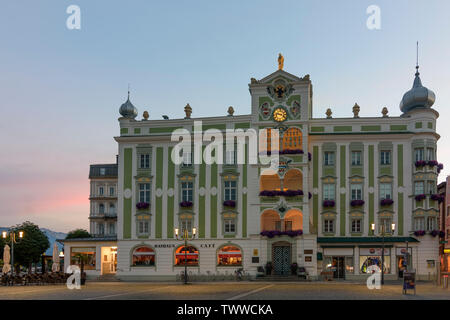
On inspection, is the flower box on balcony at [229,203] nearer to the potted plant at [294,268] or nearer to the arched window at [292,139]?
the arched window at [292,139]

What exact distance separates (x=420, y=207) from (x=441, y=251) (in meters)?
11.5

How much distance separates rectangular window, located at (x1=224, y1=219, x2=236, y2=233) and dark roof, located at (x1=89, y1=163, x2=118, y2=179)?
47.8 metres

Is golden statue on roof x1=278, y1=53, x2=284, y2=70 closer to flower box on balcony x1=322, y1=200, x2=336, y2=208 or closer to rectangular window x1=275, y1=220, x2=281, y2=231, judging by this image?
flower box on balcony x1=322, y1=200, x2=336, y2=208

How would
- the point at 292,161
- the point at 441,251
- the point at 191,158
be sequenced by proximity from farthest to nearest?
1. the point at 441,251
2. the point at 191,158
3. the point at 292,161

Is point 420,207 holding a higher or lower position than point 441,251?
higher

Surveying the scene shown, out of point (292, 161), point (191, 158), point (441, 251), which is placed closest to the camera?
point (292, 161)

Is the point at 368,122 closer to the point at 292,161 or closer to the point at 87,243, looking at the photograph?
the point at 292,161

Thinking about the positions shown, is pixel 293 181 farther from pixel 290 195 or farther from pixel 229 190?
pixel 229 190

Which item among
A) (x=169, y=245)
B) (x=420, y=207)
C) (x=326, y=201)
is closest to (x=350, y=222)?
(x=326, y=201)

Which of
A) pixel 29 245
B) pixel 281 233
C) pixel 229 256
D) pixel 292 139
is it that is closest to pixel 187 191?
pixel 229 256

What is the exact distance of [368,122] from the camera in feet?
181

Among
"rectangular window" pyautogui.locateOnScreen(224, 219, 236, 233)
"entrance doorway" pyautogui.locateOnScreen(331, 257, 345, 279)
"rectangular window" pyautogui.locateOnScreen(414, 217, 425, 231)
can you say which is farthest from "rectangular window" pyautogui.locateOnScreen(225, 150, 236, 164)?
"rectangular window" pyautogui.locateOnScreen(414, 217, 425, 231)

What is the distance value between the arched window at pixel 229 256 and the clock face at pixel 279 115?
42.8ft

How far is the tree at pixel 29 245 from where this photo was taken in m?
76.8
